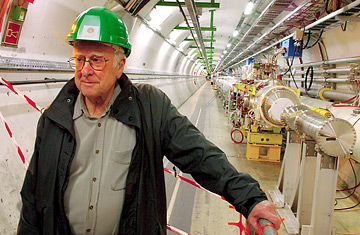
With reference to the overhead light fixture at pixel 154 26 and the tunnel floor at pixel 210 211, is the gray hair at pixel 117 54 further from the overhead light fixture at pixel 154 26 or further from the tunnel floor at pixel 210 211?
the overhead light fixture at pixel 154 26

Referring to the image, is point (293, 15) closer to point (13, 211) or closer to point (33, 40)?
point (33, 40)

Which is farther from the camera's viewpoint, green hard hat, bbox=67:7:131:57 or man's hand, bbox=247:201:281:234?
green hard hat, bbox=67:7:131:57

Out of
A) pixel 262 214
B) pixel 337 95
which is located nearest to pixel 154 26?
pixel 337 95

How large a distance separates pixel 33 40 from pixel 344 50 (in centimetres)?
486

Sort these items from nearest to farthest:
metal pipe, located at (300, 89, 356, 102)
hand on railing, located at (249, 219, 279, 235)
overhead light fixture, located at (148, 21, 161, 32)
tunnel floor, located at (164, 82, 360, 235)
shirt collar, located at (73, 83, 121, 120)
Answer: hand on railing, located at (249, 219, 279, 235) < shirt collar, located at (73, 83, 121, 120) < tunnel floor, located at (164, 82, 360, 235) < metal pipe, located at (300, 89, 356, 102) < overhead light fixture, located at (148, 21, 161, 32)

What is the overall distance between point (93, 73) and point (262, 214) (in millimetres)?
985

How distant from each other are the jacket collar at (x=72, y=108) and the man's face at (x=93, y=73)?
73 millimetres

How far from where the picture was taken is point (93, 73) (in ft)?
4.31

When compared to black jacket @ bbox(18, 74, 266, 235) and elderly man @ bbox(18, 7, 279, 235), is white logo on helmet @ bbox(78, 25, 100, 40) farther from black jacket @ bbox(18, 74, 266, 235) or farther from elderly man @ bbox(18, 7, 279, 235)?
black jacket @ bbox(18, 74, 266, 235)

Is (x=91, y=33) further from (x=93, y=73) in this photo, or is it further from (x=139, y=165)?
(x=139, y=165)

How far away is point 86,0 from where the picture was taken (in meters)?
3.41

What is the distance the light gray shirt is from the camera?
1.23 meters

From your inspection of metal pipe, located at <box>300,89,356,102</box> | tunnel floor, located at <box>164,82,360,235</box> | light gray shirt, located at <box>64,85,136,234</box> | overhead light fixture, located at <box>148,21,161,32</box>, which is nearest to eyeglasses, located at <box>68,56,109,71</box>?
light gray shirt, located at <box>64,85,136,234</box>

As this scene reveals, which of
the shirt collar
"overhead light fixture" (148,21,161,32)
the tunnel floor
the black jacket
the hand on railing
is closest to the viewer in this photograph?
the hand on railing
